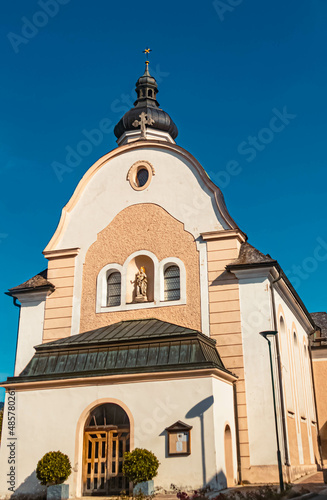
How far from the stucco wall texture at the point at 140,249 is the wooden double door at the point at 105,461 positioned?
4590mm

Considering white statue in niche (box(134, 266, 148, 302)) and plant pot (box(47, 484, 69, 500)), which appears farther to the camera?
white statue in niche (box(134, 266, 148, 302))

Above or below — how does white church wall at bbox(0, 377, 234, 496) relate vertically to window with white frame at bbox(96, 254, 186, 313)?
below

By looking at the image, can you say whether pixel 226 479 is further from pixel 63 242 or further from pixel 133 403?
pixel 63 242

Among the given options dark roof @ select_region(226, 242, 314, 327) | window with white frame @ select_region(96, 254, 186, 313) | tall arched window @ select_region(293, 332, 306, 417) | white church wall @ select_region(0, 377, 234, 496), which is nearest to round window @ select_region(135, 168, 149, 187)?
window with white frame @ select_region(96, 254, 186, 313)

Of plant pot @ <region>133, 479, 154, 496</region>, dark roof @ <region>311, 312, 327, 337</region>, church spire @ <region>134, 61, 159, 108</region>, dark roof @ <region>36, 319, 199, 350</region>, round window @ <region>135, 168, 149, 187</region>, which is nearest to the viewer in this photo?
plant pot @ <region>133, 479, 154, 496</region>

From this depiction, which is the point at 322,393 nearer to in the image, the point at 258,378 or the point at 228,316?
the point at 258,378

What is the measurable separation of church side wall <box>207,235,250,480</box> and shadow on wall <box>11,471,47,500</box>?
19.9ft

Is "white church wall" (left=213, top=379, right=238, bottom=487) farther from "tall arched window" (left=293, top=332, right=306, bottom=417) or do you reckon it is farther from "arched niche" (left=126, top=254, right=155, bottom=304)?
"tall arched window" (left=293, top=332, right=306, bottom=417)

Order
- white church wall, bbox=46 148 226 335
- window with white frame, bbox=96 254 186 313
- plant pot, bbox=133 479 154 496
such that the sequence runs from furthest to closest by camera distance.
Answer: white church wall, bbox=46 148 226 335 < window with white frame, bbox=96 254 186 313 < plant pot, bbox=133 479 154 496

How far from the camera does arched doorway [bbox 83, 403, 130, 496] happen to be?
54.2ft

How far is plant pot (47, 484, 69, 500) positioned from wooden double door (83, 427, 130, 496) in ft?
2.60

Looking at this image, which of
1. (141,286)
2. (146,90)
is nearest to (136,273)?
(141,286)

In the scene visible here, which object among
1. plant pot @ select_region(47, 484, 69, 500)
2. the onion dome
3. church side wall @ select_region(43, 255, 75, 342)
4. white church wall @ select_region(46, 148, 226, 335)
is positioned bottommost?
plant pot @ select_region(47, 484, 69, 500)

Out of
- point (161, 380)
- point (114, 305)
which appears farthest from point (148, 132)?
point (161, 380)
